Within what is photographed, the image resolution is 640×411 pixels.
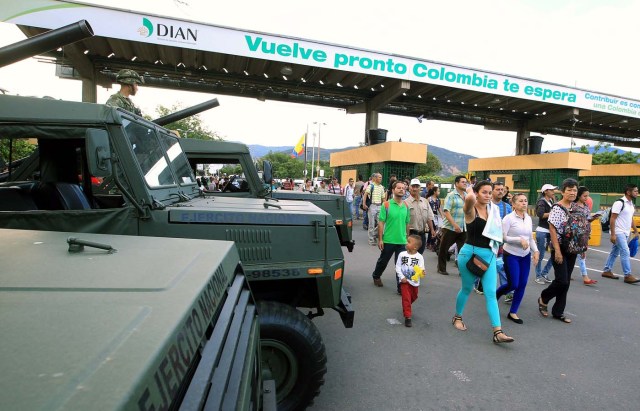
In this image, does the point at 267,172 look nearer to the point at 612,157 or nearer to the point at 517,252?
the point at 517,252

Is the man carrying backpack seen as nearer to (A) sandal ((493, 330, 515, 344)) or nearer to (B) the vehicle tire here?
(A) sandal ((493, 330, 515, 344))

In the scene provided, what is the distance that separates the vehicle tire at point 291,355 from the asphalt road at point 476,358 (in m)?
0.29

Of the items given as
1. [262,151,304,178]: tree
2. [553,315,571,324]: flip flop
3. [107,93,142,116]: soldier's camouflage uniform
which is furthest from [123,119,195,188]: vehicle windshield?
[262,151,304,178]: tree

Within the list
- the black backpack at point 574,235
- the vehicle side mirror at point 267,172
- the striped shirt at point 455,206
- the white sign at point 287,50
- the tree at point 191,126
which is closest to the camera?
the black backpack at point 574,235

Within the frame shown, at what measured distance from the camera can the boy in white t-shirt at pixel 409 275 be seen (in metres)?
4.33

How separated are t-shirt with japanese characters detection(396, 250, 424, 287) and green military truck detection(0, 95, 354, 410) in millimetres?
1328

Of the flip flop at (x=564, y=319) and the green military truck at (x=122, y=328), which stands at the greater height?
the green military truck at (x=122, y=328)

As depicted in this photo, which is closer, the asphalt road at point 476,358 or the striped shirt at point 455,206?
the asphalt road at point 476,358

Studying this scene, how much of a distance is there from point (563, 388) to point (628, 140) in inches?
1194

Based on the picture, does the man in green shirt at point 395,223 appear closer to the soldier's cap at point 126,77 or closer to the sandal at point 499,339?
the sandal at point 499,339

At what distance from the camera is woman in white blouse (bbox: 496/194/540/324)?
4551 mm

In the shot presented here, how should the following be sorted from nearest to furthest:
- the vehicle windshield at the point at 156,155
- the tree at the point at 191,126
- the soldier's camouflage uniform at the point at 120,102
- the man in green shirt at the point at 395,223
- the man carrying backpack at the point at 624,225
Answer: the vehicle windshield at the point at 156,155 → the soldier's camouflage uniform at the point at 120,102 → the man in green shirt at the point at 395,223 → the man carrying backpack at the point at 624,225 → the tree at the point at 191,126

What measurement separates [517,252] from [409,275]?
1384 millimetres

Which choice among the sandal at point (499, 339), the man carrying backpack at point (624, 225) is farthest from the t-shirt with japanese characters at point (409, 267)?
the man carrying backpack at point (624, 225)
